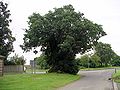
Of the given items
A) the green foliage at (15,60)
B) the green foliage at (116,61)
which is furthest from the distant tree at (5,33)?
the green foliage at (116,61)

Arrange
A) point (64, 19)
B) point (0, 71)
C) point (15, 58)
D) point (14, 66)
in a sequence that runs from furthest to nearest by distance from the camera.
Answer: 1. point (15, 58)
2. point (14, 66)
3. point (64, 19)
4. point (0, 71)

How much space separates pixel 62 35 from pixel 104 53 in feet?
212

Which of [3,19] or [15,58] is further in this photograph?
[15,58]

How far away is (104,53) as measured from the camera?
113938 millimetres

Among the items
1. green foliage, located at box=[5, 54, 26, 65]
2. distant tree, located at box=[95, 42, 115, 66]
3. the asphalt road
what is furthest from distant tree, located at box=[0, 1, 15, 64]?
distant tree, located at box=[95, 42, 115, 66]

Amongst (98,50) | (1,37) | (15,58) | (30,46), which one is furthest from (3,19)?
(98,50)

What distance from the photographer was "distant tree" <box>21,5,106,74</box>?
1971 inches

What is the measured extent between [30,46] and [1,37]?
1389 centimetres

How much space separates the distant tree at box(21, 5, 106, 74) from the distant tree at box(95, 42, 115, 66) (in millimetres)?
58470

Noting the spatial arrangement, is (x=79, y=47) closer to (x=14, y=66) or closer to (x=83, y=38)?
(x=83, y=38)

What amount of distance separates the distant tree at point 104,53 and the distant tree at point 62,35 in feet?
192

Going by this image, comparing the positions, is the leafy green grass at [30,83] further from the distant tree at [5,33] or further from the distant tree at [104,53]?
the distant tree at [104,53]

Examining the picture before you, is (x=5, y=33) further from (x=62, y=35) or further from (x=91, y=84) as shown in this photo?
(x=91, y=84)

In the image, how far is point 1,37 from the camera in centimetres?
6538
